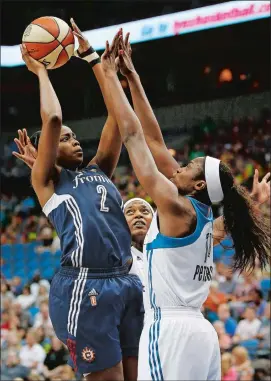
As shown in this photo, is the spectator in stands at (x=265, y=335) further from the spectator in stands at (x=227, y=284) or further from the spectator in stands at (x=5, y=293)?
the spectator in stands at (x=5, y=293)

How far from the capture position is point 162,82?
14062 mm

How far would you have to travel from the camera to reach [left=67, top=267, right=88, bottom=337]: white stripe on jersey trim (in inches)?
194

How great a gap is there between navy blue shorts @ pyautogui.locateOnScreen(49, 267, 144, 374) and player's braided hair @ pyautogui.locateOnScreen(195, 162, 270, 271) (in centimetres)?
74

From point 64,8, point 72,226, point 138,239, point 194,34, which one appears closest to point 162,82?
point 194,34

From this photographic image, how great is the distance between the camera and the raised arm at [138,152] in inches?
176

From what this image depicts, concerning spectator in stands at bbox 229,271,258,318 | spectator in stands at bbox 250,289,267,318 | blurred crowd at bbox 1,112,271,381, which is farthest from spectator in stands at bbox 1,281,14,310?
spectator in stands at bbox 250,289,267,318

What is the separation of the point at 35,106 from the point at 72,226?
39.0 ft

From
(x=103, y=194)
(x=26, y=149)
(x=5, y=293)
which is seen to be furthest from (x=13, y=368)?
(x=103, y=194)

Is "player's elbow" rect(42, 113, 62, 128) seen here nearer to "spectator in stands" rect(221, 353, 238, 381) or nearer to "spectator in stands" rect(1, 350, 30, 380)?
"spectator in stands" rect(221, 353, 238, 381)

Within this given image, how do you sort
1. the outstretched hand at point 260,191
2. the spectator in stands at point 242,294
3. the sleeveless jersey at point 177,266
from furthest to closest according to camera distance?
the spectator in stands at point 242,294
the outstretched hand at point 260,191
the sleeveless jersey at point 177,266

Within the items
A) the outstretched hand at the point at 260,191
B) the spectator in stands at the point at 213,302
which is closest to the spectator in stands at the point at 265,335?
the spectator in stands at the point at 213,302

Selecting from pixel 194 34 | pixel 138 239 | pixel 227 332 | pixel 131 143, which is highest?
pixel 194 34

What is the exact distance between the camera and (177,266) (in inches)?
180

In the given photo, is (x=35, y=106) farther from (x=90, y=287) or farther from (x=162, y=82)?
(x=90, y=287)
